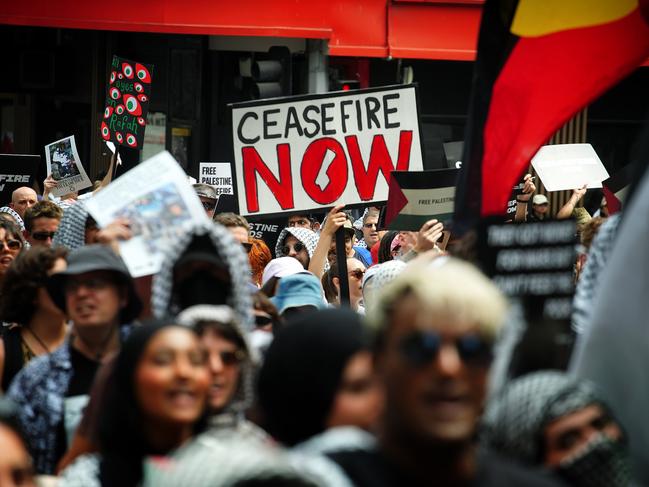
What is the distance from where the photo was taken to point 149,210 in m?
5.55

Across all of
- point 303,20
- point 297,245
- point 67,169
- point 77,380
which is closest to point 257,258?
point 297,245

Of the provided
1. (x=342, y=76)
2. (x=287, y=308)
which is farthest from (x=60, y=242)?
(x=342, y=76)

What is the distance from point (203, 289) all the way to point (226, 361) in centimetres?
51

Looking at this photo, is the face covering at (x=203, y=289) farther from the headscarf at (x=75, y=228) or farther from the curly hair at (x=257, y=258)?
the curly hair at (x=257, y=258)

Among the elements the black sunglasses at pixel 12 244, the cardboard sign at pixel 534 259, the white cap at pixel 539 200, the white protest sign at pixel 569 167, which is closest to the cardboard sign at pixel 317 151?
the black sunglasses at pixel 12 244

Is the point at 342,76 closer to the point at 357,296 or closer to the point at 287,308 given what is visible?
the point at 357,296

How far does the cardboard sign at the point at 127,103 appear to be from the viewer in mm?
12930

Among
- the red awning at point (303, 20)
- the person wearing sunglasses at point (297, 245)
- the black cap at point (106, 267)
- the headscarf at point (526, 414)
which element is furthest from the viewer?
the red awning at point (303, 20)

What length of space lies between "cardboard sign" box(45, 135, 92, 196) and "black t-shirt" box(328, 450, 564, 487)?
10.8 m

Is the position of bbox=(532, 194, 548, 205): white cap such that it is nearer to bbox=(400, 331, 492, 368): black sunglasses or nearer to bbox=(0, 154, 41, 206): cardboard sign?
bbox=(0, 154, 41, 206): cardboard sign

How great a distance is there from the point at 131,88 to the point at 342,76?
8027 millimetres

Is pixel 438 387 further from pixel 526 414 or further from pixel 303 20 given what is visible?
pixel 303 20

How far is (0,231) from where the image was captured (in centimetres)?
840

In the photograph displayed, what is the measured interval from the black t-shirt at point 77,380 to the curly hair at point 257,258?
424cm
